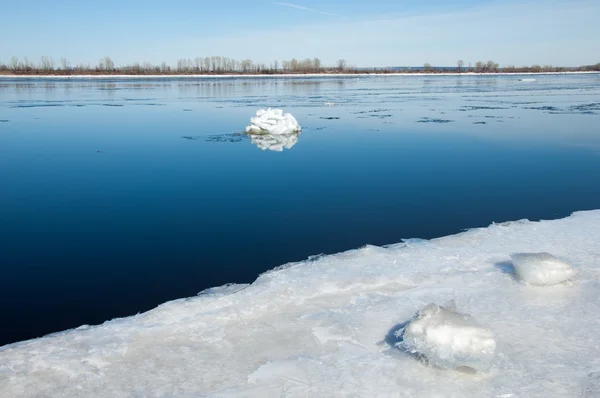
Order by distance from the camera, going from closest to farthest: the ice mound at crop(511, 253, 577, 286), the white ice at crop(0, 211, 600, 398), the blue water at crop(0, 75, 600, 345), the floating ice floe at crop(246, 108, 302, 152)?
1. the white ice at crop(0, 211, 600, 398)
2. the ice mound at crop(511, 253, 577, 286)
3. the blue water at crop(0, 75, 600, 345)
4. the floating ice floe at crop(246, 108, 302, 152)

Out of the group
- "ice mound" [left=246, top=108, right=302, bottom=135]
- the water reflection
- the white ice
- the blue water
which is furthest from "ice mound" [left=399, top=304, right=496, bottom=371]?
"ice mound" [left=246, top=108, right=302, bottom=135]

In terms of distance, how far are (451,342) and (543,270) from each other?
1.78 m

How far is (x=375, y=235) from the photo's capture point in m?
5.98

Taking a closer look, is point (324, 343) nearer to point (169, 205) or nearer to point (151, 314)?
point (151, 314)

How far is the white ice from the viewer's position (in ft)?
9.54

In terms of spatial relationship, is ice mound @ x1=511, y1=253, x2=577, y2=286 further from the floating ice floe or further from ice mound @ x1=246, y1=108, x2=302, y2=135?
ice mound @ x1=246, y1=108, x2=302, y2=135

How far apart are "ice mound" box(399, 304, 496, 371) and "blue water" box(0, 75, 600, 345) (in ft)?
6.68

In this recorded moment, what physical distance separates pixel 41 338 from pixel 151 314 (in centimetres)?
78

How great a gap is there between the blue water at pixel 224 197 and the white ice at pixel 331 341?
620 millimetres

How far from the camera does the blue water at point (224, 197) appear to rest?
4758 millimetres

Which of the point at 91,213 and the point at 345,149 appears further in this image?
the point at 345,149

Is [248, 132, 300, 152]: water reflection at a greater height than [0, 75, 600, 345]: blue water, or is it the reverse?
[248, 132, 300, 152]: water reflection

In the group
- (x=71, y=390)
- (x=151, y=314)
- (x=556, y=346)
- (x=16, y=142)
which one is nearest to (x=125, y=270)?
(x=151, y=314)

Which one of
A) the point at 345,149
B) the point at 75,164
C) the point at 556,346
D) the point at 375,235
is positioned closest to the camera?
the point at 556,346
